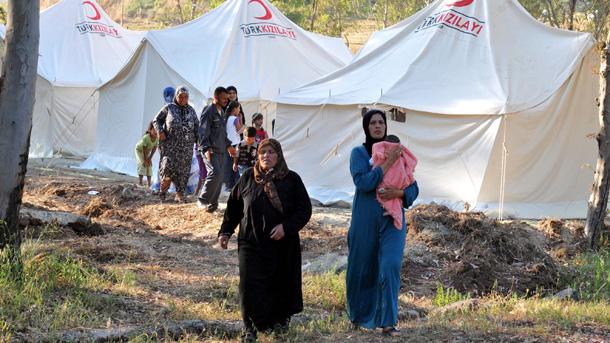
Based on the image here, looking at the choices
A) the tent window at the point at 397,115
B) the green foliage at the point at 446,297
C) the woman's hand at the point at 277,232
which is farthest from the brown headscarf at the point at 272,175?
the tent window at the point at 397,115

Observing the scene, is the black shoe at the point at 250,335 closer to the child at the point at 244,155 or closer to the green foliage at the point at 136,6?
the child at the point at 244,155

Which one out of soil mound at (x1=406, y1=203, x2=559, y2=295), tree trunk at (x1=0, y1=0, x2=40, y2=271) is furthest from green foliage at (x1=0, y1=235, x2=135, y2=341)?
soil mound at (x1=406, y1=203, x2=559, y2=295)

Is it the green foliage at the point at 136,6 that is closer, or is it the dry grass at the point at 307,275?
the dry grass at the point at 307,275

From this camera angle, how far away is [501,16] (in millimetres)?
10641

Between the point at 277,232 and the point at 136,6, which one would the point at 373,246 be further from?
the point at 136,6

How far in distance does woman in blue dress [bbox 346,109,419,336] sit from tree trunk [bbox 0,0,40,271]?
6.99 feet

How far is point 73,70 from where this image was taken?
1753 cm

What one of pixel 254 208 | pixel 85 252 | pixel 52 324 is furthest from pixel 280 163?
pixel 85 252

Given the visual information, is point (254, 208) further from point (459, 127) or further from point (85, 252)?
point (459, 127)

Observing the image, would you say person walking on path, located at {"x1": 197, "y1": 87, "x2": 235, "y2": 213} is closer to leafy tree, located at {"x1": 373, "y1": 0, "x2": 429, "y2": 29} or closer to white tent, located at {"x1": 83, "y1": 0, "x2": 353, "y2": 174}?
white tent, located at {"x1": 83, "y1": 0, "x2": 353, "y2": 174}

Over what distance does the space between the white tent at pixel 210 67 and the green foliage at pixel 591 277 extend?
706 cm

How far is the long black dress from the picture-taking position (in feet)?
13.8

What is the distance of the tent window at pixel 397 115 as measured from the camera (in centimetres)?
1005

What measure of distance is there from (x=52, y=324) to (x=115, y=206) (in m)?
5.48
